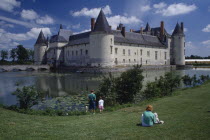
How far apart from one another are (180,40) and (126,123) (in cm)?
5118

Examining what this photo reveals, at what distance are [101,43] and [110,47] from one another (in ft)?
6.60

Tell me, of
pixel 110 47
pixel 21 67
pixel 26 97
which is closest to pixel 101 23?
pixel 110 47

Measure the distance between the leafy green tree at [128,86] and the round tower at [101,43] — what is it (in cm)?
2459

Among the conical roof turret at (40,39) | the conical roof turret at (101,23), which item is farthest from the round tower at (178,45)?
the conical roof turret at (40,39)

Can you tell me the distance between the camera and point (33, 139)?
4086 mm

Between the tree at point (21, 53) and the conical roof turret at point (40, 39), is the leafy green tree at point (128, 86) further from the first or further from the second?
the tree at point (21, 53)

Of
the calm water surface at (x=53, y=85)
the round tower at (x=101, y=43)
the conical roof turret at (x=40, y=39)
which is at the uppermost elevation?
the conical roof turret at (x=40, y=39)

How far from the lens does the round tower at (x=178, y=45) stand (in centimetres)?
5181

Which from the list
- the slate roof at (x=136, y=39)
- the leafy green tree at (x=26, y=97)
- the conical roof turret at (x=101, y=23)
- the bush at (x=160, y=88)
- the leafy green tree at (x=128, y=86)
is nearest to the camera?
the leafy green tree at (x=26, y=97)

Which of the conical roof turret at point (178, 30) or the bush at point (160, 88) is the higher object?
the conical roof turret at point (178, 30)

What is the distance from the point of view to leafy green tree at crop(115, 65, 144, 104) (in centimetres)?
1072

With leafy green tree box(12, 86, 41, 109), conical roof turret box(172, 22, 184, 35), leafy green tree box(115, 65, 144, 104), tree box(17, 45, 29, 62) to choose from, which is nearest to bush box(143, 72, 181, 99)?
leafy green tree box(115, 65, 144, 104)

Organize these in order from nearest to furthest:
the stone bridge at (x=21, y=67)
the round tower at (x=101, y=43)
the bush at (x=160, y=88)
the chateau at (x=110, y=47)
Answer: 1. the bush at (x=160, y=88)
2. the round tower at (x=101, y=43)
3. the chateau at (x=110, y=47)
4. the stone bridge at (x=21, y=67)

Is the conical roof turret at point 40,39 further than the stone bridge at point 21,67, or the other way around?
the conical roof turret at point 40,39
